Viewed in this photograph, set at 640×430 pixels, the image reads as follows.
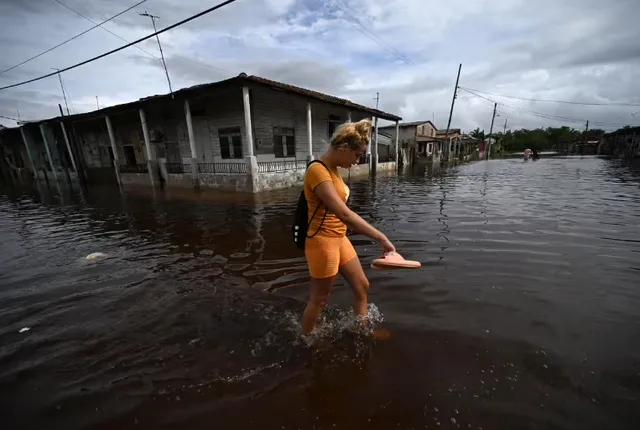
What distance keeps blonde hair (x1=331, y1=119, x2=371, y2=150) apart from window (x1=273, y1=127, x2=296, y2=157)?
14.1 m

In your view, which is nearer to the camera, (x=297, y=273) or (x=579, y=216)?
(x=297, y=273)

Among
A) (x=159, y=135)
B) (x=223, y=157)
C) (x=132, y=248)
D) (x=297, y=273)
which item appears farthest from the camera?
(x=159, y=135)

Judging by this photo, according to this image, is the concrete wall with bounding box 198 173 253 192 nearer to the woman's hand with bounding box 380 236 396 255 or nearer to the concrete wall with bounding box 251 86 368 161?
the concrete wall with bounding box 251 86 368 161

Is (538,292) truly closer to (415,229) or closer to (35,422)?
(415,229)

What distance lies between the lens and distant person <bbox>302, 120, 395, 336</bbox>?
2023 mm

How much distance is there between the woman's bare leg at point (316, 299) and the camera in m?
2.26

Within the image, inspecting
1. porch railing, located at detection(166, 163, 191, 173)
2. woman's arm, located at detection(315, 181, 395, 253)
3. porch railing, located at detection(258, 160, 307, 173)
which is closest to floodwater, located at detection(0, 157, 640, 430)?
woman's arm, located at detection(315, 181, 395, 253)

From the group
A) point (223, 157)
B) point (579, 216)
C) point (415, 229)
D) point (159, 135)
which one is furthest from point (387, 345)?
point (159, 135)

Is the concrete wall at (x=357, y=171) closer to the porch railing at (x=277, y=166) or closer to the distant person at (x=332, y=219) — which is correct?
the porch railing at (x=277, y=166)

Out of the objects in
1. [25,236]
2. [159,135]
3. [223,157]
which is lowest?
[25,236]

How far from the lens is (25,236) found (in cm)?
690

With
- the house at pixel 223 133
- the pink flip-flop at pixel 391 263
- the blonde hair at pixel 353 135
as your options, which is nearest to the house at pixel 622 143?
the house at pixel 223 133

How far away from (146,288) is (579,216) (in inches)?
347

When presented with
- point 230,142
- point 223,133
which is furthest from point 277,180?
point 223,133
